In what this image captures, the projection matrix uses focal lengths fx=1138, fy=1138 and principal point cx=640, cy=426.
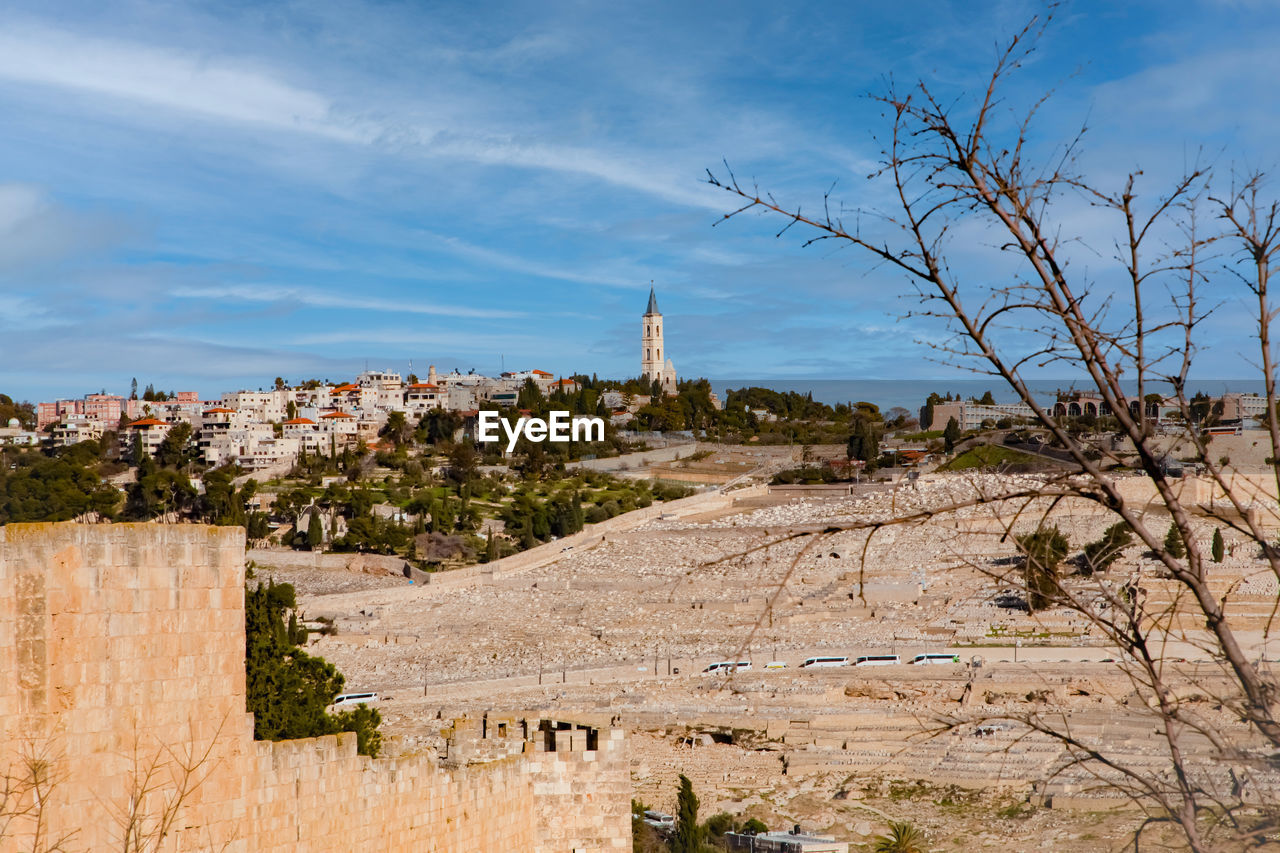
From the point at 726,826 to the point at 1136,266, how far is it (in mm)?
13281

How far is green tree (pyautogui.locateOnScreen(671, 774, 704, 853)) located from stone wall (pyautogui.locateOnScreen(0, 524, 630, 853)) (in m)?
8.49

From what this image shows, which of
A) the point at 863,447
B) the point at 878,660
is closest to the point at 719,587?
the point at 878,660

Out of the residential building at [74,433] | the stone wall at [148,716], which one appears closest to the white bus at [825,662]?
the stone wall at [148,716]

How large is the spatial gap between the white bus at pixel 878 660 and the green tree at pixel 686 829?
11.6 m

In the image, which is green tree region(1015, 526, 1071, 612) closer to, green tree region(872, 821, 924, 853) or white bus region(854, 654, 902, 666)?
green tree region(872, 821, 924, 853)

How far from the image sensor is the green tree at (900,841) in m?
12.9

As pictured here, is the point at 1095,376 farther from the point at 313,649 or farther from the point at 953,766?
the point at 313,649

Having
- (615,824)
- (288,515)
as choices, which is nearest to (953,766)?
(615,824)

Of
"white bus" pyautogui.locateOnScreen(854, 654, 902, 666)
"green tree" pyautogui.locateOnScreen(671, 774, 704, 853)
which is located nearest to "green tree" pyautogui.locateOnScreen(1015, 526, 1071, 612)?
"green tree" pyautogui.locateOnScreen(671, 774, 704, 853)

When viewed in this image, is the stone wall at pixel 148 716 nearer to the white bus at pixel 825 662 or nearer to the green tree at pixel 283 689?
the green tree at pixel 283 689

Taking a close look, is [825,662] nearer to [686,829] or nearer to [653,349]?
[686,829]

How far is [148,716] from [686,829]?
392 inches

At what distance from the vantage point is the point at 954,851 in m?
13.4

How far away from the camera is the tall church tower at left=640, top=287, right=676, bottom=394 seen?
112m
